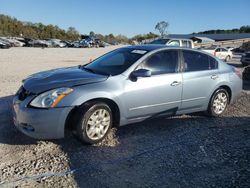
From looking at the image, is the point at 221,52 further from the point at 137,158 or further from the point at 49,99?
the point at 49,99

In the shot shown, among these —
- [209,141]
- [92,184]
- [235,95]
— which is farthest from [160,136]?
[235,95]

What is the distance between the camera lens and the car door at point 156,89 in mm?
4859

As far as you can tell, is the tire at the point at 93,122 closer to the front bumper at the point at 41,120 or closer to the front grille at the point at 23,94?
the front bumper at the point at 41,120

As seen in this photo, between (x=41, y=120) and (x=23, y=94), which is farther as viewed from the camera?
(x=23, y=94)

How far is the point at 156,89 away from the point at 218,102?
74.9 inches

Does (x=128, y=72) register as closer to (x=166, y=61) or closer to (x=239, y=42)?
(x=166, y=61)

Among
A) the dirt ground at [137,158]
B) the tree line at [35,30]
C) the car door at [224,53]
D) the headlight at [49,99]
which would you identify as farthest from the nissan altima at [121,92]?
the tree line at [35,30]

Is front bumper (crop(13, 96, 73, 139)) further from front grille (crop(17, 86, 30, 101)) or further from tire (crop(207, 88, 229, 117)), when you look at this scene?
tire (crop(207, 88, 229, 117))

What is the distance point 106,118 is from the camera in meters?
4.65

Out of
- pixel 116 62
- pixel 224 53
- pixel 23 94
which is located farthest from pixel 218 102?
pixel 224 53

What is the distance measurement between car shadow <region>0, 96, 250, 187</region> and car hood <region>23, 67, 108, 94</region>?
0.88 m

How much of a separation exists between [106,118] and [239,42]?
5275 cm

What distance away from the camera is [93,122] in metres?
4.50

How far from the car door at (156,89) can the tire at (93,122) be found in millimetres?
390
